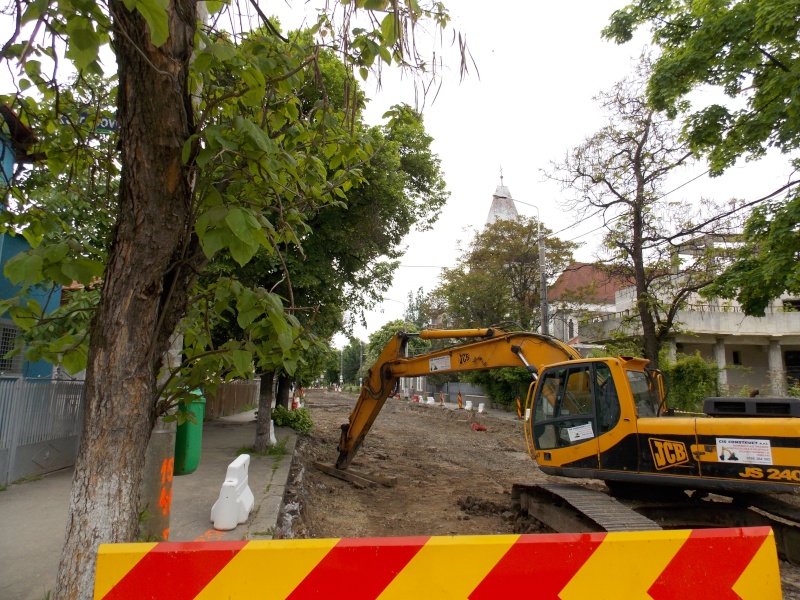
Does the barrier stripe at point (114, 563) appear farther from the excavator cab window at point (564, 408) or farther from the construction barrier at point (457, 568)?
the excavator cab window at point (564, 408)

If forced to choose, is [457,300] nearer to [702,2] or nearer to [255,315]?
[702,2]

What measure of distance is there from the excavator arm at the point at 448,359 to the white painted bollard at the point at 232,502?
410cm

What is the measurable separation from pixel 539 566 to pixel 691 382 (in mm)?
19837

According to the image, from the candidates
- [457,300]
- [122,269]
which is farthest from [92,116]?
[457,300]

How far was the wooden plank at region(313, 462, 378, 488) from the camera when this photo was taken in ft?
35.0

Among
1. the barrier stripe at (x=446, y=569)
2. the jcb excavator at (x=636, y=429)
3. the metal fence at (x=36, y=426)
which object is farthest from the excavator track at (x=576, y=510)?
the metal fence at (x=36, y=426)

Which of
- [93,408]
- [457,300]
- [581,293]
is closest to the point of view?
[93,408]

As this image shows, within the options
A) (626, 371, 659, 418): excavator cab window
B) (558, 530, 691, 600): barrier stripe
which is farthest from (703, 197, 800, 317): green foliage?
(558, 530, 691, 600): barrier stripe

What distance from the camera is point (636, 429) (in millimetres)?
6801

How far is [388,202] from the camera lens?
12375 mm

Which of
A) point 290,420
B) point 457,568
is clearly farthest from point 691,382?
point 457,568

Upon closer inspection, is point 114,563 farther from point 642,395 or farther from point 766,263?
point 766,263

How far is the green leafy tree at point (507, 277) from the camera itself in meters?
29.7

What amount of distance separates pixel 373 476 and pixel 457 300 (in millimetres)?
20403
